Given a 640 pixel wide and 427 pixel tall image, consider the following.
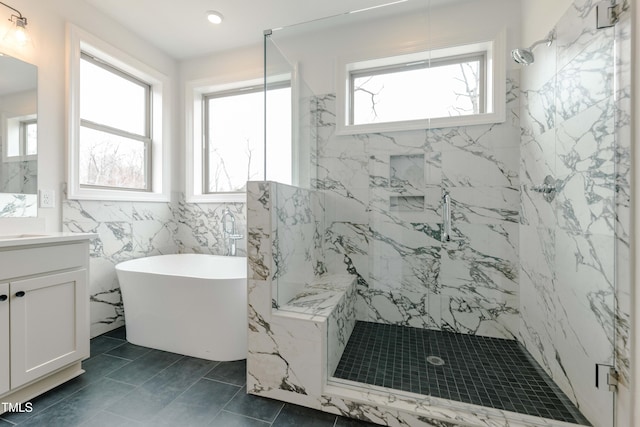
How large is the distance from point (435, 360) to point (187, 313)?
166 centimetres

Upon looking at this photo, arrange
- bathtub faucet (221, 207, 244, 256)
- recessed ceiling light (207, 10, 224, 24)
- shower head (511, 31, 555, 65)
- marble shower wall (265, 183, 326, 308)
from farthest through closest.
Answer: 1. bathtub faucet (221, 207, 244, 256)
2. recessed ceiling light (207, 10, 224, 24)
3. shower head (511, 31, 555, 65)
4. marble shower wall (265, 183, 326, 308)

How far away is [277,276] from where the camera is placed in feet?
5.42

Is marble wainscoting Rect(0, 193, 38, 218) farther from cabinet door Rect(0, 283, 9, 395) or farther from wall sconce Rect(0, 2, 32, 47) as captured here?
wall sconce Rect(0, 2, 32, 47)

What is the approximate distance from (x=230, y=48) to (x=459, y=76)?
2163mm

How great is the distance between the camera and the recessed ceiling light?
2.33 meters

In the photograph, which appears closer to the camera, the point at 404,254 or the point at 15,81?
the point at 15,81

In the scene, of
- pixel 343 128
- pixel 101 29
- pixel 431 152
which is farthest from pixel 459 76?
pixel 101 29

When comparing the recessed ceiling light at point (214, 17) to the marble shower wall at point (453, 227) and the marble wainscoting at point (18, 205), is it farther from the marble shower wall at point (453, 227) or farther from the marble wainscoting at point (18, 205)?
the marble wainscoting at point (18, 205)

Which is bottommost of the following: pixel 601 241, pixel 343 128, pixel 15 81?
pixel 601 241

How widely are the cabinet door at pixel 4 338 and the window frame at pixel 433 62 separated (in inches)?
86.8

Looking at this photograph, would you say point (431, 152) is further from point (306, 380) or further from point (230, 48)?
point (230, 48)

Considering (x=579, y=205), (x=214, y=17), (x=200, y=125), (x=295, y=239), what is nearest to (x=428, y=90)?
(x=579, y=205)

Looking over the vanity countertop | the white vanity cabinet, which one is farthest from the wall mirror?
the white vanity cabinet

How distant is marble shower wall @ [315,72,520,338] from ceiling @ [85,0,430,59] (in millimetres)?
1165
